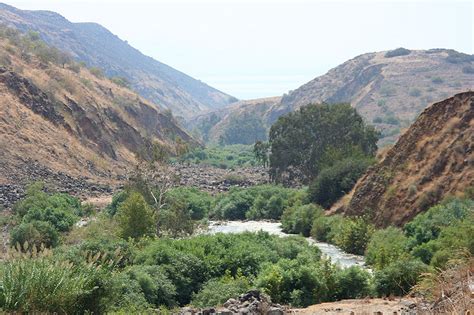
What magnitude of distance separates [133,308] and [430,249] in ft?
41.2

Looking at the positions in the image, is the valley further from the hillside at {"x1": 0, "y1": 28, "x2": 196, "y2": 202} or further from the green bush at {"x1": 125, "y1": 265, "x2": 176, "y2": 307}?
the hillside at {"x1": 0, "y1": 28, "x2": 196, "y2": 202}

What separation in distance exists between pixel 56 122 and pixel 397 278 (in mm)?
52405

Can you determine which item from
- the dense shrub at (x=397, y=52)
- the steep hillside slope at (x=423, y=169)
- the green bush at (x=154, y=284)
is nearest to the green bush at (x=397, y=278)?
the green bush at (x=154, y=284)

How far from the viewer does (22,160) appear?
52125 millimetres

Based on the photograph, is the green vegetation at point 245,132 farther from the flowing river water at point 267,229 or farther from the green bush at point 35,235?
the green bush at point 35,235

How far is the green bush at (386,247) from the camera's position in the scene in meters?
22.3

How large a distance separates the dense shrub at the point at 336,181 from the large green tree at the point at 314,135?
35.7 feet

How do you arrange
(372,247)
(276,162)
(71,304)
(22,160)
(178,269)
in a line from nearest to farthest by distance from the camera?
1. (71,304)
2. (178,269)
3. (372,247)
4. (22,160)
5. (276,162)

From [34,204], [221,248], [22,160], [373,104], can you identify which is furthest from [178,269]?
[373,104]

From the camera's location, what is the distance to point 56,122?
64.0m

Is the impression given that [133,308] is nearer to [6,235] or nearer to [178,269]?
[178,269]

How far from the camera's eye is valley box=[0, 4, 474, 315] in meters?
13.5

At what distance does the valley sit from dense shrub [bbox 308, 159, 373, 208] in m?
0.10

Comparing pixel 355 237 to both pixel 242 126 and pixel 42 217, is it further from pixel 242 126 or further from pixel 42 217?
pixel 242 126
